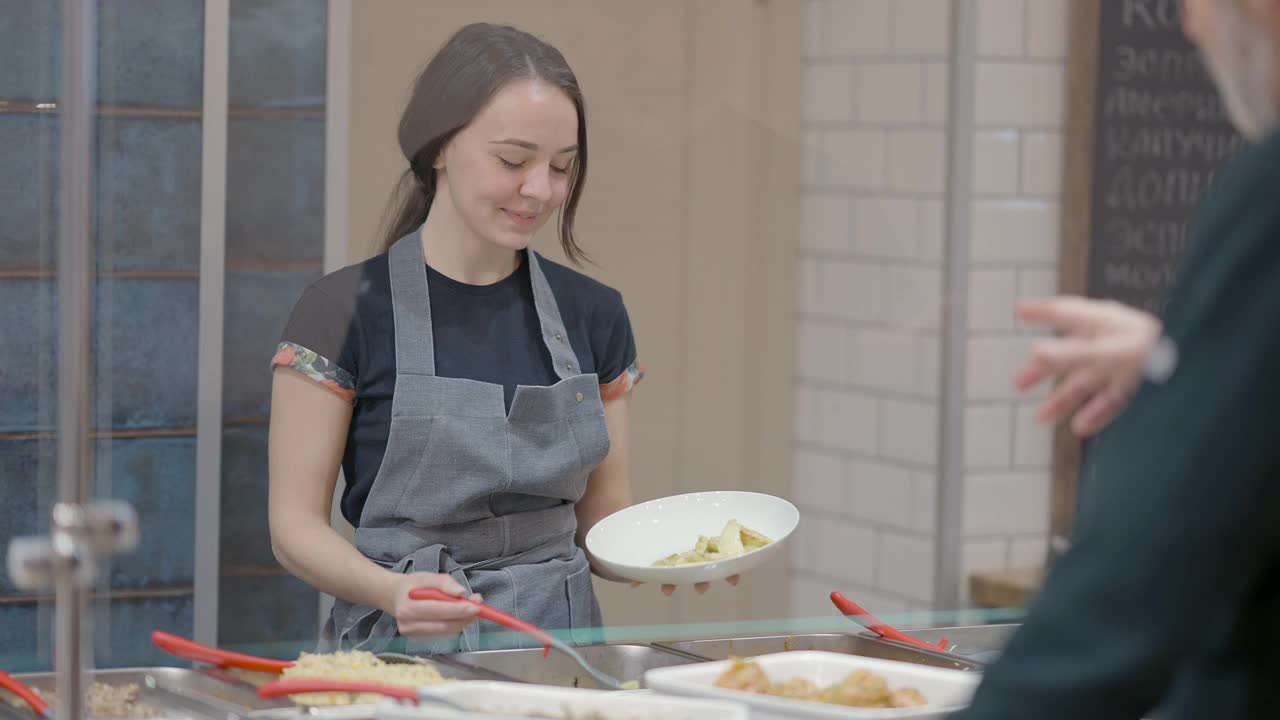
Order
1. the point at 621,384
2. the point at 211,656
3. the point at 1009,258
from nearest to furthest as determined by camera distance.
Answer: the point at 211,656
the point at 621,384
the point at 1009,258

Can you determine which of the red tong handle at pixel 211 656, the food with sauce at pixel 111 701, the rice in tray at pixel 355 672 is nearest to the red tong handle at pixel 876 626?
the rice in tray at pixel 355 672

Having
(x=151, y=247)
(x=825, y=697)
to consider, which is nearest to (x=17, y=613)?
(x=151, y=247)

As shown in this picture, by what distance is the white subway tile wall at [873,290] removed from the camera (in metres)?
2.14

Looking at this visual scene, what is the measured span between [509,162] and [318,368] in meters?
0.29

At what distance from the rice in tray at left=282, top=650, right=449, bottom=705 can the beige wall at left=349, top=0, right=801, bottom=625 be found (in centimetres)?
33

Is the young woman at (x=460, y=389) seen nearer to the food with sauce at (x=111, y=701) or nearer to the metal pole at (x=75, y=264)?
the food with sauce at (x=111, y=701)

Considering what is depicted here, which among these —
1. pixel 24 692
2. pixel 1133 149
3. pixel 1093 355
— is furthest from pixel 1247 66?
pixel 1133 149

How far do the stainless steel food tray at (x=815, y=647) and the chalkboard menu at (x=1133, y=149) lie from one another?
0.80 m

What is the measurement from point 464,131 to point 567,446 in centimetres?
35

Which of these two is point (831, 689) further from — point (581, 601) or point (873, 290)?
point (873, 290)

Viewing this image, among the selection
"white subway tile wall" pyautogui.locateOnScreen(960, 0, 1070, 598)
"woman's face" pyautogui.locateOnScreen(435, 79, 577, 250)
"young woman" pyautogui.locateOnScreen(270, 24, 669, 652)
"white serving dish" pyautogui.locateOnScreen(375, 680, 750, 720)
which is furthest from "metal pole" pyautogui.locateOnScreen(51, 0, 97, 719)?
"white subway tile wall" pyautogui.locateOnScreen(960, 0, 1070, 598)

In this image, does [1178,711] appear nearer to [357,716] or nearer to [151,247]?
[357,716]

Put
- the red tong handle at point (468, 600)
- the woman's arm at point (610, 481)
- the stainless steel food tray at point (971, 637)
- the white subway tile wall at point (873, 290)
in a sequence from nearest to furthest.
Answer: the red tong handle at point (468, 600)
the stainless steel food tray at point (971, 637)
the woman's arm at point (610, 481)
the white subway tile wall at point (873, 290)

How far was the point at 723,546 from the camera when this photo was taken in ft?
5.14
